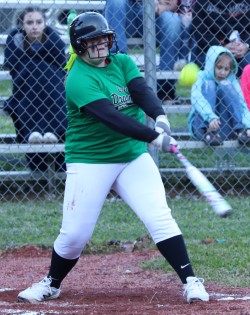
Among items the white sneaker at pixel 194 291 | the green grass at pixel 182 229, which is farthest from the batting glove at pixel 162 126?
the green grass at pixel 182 229

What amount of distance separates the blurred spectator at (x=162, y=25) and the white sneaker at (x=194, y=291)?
9.66ft

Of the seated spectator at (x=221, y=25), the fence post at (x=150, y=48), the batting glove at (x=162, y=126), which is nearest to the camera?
the batting glove at (x=162, y=126)

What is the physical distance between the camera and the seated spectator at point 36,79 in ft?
25.1

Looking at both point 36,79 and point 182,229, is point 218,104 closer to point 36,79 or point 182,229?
point 182,229

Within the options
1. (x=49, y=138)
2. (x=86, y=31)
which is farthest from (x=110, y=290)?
(x=49, y=138)

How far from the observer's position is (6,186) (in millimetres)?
8320

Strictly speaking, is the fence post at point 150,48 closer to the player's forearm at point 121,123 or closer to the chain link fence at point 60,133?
the chain link fence at point 60,133

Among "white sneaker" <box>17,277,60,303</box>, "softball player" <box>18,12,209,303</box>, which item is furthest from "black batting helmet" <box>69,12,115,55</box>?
"white sneaker" <box>17,277,60,303</box>

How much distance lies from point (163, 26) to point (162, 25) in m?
A: 0.02

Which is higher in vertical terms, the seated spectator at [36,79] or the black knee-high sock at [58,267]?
the black knee-high sock at [58,267]

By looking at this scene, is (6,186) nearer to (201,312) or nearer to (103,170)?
(103,170)

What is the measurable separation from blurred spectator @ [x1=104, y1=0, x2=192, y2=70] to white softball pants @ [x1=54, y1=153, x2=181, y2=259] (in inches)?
99.4

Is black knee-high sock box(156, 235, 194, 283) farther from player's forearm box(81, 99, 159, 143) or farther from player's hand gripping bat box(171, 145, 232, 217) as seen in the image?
player's forearm box(81, 99, 159, 143)

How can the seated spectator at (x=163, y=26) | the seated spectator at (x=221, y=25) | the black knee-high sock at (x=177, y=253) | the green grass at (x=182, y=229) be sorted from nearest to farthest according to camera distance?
the black knee-high sock at (x=177, y=253) < the green grass at (x=182, y=229) < the seated spectator at (x=163, y=26) < the seated spectator at (x=221, y=25)
